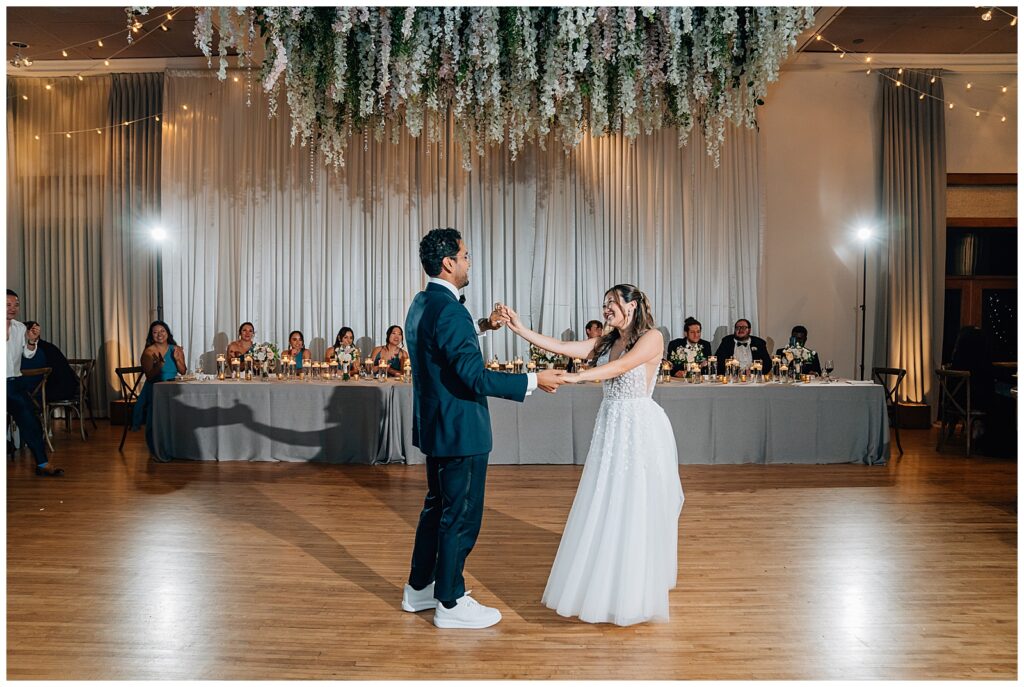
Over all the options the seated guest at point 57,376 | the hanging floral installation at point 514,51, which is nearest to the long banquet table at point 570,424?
the seated guest at point 57,376

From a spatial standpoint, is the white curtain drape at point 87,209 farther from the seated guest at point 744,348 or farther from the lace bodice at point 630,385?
the lace bodice at point 630,385

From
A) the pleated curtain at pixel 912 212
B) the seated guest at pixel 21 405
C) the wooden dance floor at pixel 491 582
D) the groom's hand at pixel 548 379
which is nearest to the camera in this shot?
the wooden dance floor at pixel 491 582

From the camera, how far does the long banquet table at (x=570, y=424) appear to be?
7234mm

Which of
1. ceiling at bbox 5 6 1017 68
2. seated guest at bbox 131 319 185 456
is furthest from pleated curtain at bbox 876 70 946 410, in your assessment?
seated guest at bbox 131 319 185 456

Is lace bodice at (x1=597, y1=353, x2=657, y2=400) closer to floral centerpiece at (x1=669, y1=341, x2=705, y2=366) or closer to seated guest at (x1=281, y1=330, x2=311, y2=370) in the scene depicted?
floral centerpiece at (x1=669, y1=341, x2=705, y2=366)

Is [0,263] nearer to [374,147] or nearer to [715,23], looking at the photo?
[715,23]

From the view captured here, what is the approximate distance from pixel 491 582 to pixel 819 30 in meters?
7.39

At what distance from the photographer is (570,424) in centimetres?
726

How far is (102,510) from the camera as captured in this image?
5551 millimetres

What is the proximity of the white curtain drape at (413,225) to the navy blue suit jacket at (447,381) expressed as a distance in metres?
6.64

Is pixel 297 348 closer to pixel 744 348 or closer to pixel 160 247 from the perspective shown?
pixel 160 247

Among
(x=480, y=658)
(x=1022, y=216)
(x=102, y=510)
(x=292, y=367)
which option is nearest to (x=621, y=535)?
(x=480, y=658)

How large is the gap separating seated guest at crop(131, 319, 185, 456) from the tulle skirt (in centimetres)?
625

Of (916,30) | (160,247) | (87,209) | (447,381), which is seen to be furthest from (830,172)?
(87,209)
